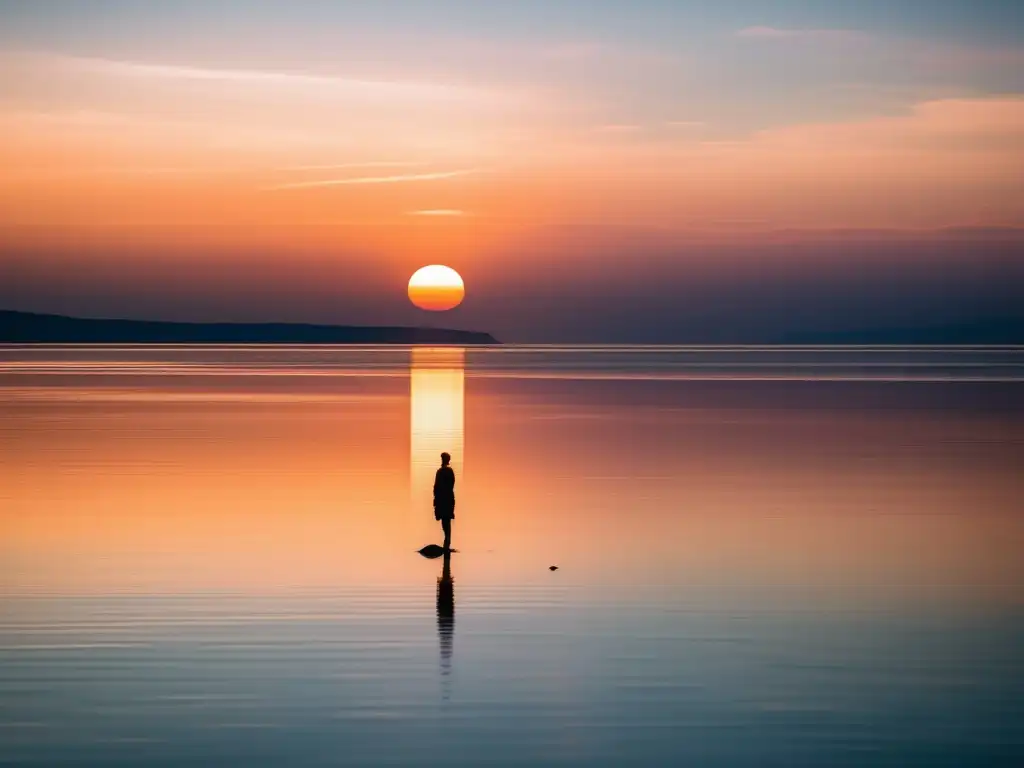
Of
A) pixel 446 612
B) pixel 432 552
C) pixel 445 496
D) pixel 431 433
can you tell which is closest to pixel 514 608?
pixel 446 612

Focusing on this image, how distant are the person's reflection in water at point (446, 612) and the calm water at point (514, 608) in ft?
0.24

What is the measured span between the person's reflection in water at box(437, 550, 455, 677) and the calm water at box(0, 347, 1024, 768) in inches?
2.9

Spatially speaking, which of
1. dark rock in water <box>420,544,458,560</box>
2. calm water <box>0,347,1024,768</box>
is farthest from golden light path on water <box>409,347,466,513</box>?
dark rock in water <box>420,544,458,560</box>

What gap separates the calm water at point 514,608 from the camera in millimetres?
13773

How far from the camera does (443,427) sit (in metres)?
59.4

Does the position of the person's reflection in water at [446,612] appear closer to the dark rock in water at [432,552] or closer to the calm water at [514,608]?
the calm water at [514,608]

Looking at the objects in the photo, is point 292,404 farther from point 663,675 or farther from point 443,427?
point 663,675

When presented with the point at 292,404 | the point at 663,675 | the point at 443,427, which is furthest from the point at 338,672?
the point at 292,404

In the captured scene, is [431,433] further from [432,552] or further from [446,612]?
[446,612]

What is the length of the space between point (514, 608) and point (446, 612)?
100cm

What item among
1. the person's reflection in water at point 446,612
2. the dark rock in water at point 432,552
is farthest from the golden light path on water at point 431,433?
the person's reflection in water at point 446,612

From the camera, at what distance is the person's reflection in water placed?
16.8 m

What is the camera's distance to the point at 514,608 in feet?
66.1

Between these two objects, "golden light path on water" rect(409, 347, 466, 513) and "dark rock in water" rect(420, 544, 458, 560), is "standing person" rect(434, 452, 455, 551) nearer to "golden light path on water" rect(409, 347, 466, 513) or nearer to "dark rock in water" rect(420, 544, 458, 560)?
"dark rock in water" rect(420, 544, 458, 560)
